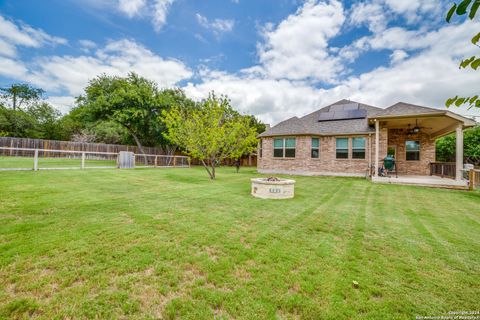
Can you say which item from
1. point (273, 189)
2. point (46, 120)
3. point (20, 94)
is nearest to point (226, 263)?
point (273, 189)

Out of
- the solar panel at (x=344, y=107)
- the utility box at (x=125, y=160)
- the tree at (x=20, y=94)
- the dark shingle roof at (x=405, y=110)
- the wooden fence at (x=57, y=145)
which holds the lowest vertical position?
the utility box at (x=125, y=160)

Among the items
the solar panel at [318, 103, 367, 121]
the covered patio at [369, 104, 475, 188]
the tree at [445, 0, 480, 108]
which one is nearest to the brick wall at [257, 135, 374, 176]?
the covered patio at [369, 104, 475, 188]

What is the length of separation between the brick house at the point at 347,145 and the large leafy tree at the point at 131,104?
35.5 ft

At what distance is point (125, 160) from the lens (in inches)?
605

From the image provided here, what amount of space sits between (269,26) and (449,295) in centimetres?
1342

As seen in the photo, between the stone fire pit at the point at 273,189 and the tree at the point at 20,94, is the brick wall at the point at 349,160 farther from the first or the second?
the tree at the point at 20,94

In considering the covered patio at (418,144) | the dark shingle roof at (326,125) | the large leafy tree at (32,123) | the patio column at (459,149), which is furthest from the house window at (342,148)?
the large leafy tree at (32,123)

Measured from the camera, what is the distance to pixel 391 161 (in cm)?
1138

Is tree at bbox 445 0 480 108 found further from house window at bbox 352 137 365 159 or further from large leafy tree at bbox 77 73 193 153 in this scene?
large leafy tree at bbox 77 73 193 153

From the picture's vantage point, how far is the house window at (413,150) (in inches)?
539

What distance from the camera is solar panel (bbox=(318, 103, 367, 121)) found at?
49.4 ft

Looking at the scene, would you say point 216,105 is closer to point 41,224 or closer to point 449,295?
point 41,224

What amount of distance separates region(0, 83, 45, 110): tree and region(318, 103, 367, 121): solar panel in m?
41.6

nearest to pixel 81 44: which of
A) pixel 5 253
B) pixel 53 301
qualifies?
pixel 5 253
